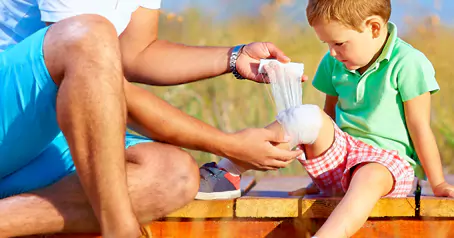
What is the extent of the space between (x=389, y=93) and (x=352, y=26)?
0.28 metres

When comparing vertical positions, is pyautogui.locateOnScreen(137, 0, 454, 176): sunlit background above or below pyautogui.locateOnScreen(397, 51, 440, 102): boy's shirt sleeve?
below

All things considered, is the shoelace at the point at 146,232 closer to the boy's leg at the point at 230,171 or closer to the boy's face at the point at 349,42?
the boy's leg at the point at 230,171

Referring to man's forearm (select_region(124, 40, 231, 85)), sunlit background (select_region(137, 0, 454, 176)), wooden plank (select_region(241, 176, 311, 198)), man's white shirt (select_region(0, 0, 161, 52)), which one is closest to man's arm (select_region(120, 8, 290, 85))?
man's forearm (select_region(124, 40, 231, 85))

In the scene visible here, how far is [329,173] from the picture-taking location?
3127 millimetres

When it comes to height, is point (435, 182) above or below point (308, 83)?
above

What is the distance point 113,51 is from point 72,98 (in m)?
0.18

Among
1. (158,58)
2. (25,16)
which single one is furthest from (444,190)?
(25,16)

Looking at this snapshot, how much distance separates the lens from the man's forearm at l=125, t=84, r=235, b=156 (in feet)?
8.55

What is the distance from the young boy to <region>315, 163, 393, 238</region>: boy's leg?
0.01m

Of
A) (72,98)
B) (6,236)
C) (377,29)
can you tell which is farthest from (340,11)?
(6,236)

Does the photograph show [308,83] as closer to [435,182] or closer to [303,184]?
[303,184]

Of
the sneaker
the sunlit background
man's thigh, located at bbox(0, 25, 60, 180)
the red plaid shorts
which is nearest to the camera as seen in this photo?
man's thigh, located at bbox(0, 25, 60, 180)

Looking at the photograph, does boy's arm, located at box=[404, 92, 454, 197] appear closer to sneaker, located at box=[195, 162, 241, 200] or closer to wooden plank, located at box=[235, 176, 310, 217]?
wooden plank, located at box=[235, 176, 310, 217]

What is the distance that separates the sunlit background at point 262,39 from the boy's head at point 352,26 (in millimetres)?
1536
